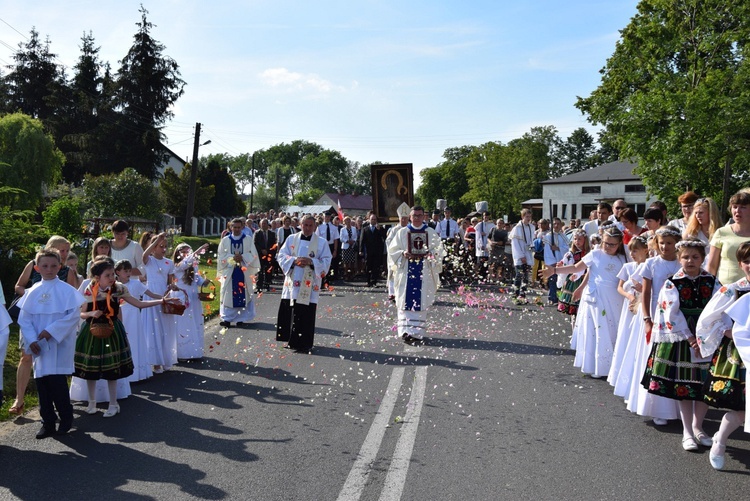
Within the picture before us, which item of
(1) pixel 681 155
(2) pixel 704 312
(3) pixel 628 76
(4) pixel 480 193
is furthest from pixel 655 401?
(4) pixel 480 193

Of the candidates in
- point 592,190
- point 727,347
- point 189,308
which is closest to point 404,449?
point 727,347

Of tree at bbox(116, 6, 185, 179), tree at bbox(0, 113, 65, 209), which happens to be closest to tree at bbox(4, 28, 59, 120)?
tree at bbox(116, 6, 185, 179)

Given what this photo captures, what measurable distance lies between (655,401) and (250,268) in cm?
858

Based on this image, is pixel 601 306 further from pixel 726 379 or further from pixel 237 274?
pixel 237 274

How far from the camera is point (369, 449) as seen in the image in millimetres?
5848

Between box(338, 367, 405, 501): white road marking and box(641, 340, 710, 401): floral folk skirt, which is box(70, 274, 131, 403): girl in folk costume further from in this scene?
box(641, 340, 710, 401): floral folk skirt

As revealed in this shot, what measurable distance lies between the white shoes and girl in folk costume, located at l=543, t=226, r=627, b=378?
507cm

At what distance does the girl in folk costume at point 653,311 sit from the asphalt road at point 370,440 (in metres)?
0.15

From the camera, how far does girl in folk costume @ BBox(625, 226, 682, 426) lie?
647cm

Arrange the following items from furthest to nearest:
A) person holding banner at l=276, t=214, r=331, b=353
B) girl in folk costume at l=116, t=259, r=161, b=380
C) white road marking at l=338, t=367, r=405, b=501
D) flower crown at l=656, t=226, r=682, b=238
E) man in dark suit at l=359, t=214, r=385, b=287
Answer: man in dark suit at l=359, t=214, r=385, b=287, person holding banner at l=276, t=214, r=331, b=353, girl in folk costume at l=116, t=259, r=161, b=380, flower crown at l=656, t=226, r=682, b=238, white road marking at l=338, t=367, r=405, b=501

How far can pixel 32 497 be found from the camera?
15.9ft

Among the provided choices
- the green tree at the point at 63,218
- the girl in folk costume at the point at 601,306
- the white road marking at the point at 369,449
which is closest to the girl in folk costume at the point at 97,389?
the white road marking at the point at 369,449

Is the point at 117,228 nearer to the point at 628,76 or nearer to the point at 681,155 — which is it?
the point at 681,155

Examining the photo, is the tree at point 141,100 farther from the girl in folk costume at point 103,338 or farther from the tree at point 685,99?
the girl in folk costume at point 103,338
